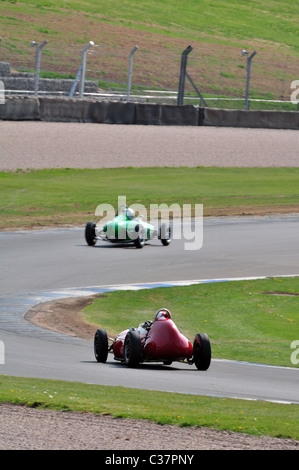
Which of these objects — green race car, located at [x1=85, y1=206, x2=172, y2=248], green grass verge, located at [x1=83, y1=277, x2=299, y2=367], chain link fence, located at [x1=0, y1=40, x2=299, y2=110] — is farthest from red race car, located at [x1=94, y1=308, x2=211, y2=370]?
chain link fence, located at [x1=0, y1=40, x2=299, y2=110]

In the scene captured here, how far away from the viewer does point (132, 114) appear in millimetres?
33188

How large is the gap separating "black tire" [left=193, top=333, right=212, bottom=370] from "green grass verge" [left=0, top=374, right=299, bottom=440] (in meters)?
1.36

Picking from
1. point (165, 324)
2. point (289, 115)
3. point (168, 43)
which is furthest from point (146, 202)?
point (168, 43)

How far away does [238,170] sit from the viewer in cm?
3331

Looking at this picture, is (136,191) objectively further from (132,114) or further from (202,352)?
(202,352)

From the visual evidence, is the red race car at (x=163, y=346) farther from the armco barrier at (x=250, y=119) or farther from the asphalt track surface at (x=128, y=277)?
the armco barrier at (x=250, y=119)

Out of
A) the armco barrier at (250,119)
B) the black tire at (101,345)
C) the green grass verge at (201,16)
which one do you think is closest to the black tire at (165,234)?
the black tire at (101,345)

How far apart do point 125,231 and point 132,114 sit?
13.5 metres

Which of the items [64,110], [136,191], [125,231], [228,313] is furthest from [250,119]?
[228,313]

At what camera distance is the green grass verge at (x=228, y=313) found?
13117mm

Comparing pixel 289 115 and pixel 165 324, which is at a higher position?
pixel 289 115

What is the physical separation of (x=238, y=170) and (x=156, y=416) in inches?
1007

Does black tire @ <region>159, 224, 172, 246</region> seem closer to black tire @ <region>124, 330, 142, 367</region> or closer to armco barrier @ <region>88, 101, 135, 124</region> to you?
black tire @ <region>124, 330, 142, 367</region>
